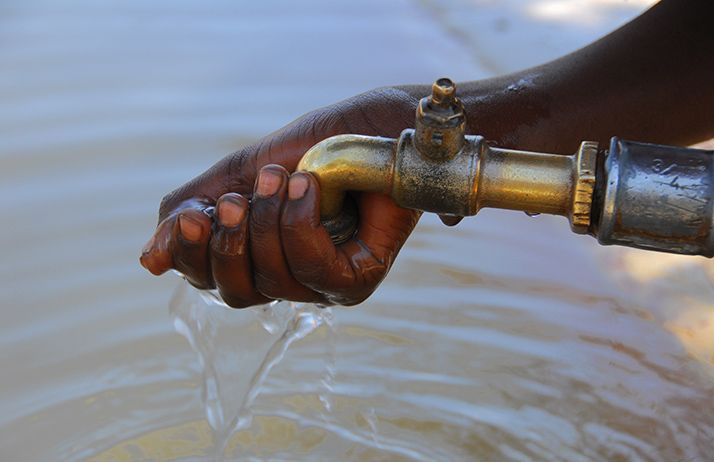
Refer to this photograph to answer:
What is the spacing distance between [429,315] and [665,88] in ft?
2.34

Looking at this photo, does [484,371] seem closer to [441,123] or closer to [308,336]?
[308,336]

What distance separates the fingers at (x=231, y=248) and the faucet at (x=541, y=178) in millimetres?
138

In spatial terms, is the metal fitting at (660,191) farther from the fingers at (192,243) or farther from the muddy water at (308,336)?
the muddy water at (308,336)

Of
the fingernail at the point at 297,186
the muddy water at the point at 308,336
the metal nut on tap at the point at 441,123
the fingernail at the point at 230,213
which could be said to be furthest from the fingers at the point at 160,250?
the muddy water at the point at 308,336

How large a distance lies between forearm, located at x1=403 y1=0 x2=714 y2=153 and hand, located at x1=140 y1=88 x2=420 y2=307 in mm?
159

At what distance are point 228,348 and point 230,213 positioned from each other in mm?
817

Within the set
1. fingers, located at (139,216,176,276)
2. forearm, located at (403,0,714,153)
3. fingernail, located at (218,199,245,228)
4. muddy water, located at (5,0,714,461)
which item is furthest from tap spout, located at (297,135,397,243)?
muddy water, located at (5,0,714,461)

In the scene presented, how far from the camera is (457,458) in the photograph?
1.89m

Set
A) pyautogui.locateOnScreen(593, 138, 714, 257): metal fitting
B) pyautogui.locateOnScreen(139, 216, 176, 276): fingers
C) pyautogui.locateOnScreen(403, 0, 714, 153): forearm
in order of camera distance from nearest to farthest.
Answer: pyautogui.locateOnScreen(593, 138, 714, 257): metal fitting → pyautogui.locateOnScreen(139, 216, 176, 276): fingers → pyautogui.locateOnScreen(403, 0, 714, 153): forearm

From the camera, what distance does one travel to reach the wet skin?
1319 mm

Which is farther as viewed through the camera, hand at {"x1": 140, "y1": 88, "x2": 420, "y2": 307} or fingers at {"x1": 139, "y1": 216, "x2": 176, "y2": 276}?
fingers at {"x1": 139, "y1": 216, "x2": 176, "y2": 276}

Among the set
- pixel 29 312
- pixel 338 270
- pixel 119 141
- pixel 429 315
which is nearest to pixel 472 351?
pixel 429 315

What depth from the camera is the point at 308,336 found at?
2.16 metres

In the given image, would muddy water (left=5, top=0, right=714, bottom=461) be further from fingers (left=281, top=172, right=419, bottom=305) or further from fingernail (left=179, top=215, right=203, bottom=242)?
fingernail (left=179, top=215, right=203, bottom=242)
